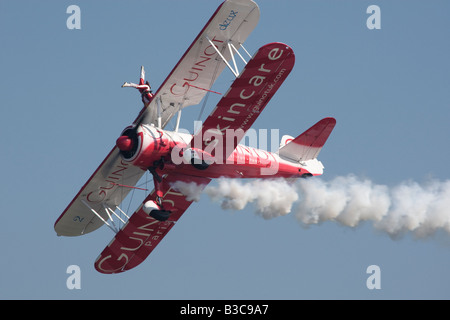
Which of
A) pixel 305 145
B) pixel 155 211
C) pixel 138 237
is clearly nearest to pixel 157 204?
pixel 155 211

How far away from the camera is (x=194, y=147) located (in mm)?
25125

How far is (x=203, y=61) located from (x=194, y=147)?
7.33 feet

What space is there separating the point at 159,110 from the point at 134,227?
439 cm

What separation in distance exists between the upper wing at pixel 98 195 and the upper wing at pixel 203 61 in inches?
76.5

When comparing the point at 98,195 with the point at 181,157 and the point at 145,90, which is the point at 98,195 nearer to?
the point at 145,90

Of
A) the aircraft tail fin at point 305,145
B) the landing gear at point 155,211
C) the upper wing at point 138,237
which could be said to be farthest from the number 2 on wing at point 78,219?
the aircraft tail fin at point 305,145

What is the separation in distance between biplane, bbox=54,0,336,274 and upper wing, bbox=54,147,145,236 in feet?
0.10

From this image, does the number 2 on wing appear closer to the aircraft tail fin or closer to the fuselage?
the fuselage

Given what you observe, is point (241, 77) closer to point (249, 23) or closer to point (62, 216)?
point (249, 23)

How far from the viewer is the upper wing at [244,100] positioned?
23.7 m

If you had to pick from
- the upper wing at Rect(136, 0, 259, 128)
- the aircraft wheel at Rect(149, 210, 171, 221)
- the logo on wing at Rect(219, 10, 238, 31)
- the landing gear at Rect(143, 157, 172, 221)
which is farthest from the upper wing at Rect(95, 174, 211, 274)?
the logo on wing at Rect(219, 10, 238, 31)

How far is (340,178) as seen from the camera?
28.5m

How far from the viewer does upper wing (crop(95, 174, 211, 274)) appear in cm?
2786

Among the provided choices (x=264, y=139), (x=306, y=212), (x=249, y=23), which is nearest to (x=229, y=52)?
(x=249, y=23)
